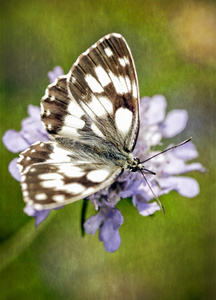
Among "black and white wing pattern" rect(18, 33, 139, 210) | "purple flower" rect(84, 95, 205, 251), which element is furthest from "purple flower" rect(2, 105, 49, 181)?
"purple flower" rect(84, 95, 205, 251)

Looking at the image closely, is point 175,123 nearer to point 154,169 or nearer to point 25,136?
point 154,169

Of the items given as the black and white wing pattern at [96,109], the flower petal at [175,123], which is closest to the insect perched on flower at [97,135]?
the black and white wing pattern at [96,109]

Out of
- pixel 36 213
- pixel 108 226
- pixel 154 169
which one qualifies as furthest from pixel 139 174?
pixel 36 213

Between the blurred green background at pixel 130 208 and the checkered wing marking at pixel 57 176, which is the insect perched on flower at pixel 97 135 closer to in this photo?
the checkered wing marking at pixel 57 176

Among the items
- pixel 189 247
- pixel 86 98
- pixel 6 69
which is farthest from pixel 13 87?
pixel 189 247

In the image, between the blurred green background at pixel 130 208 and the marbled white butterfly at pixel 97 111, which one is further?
the blurred green background at pixel 130 208

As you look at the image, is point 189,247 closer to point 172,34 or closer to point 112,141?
point 112,141
